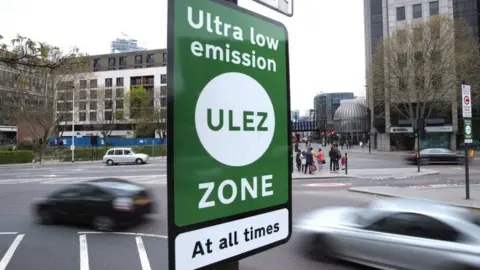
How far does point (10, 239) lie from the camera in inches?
347

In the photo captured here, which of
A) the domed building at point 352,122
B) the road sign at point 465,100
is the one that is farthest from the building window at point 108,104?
the road sign at point 465,100

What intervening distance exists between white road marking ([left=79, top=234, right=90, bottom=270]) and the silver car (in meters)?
4.08

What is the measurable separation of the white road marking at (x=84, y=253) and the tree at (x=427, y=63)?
3805cm

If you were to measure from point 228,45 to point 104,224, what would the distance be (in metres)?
9.22

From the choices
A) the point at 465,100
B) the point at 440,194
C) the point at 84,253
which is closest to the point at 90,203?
the point at 84,253

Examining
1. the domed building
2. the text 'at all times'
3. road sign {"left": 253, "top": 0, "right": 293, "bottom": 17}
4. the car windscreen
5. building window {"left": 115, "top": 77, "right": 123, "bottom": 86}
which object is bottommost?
the car windscreen

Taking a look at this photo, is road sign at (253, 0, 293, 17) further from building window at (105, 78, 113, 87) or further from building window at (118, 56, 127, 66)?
building window at (118, 56, 127, 66)

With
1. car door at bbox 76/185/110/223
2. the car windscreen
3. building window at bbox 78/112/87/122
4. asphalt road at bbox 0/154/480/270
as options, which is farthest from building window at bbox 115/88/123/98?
the car windscreen

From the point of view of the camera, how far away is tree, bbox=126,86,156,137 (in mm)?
62875

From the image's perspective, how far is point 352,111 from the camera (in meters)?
77.6

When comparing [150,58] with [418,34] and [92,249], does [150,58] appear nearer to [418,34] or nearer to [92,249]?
[418,34]

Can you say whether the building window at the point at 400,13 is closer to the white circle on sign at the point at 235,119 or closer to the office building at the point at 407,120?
the office building at the point at 407,120

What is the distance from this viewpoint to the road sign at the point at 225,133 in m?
1.29

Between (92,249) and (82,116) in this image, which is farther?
(82,116)
